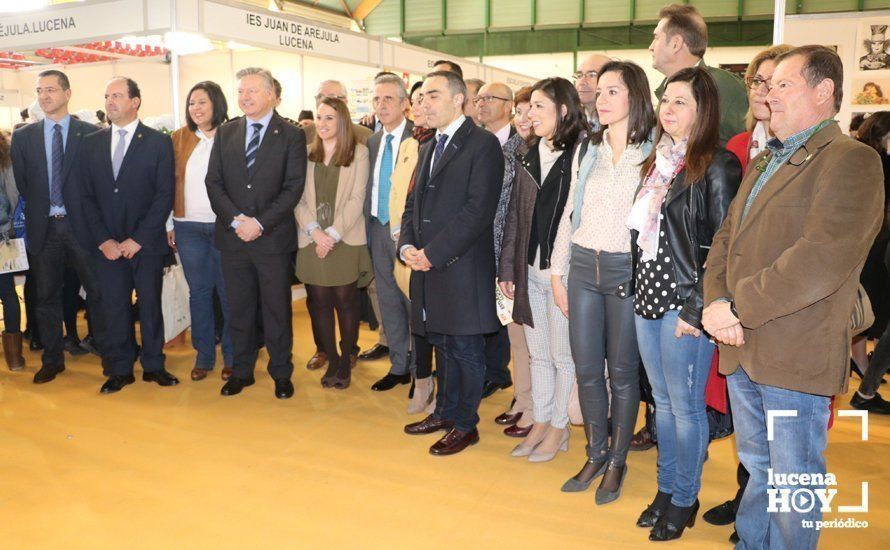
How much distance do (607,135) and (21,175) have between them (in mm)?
3693

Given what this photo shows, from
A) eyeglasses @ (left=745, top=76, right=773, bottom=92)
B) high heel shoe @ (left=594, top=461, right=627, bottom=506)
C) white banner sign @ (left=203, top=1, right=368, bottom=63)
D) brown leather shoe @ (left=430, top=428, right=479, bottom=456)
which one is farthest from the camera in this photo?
white banner sign @ (left=203, top=1, right=368, bottom=63)

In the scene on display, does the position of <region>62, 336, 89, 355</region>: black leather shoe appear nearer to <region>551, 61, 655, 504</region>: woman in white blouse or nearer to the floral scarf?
<region>551, 61, 655, 504</region>: woman in white blouse

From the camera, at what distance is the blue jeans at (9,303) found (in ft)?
15.4

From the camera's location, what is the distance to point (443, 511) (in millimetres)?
2873

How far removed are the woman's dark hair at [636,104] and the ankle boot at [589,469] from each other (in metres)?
1.19

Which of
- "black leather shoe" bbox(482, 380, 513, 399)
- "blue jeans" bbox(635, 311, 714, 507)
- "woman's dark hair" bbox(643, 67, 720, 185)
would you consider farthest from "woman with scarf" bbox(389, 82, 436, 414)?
"woman's dark hair" bbox(643, 67, 720, 185)

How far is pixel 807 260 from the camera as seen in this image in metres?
1.87

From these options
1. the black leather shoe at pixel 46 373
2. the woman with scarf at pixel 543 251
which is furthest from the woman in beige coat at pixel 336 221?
the black leather shoe at pixel 46 373

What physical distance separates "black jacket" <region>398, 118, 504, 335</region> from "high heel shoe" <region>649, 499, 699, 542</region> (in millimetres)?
1131

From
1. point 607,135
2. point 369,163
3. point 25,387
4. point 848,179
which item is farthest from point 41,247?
point 848,179

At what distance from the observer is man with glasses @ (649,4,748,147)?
121 inches

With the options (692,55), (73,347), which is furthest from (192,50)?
(692,55)

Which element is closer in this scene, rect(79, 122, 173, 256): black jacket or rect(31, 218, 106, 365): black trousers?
rect(79, 122, 173, 256): black jacket

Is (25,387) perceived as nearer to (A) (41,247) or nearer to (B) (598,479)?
(A) (41,247)
